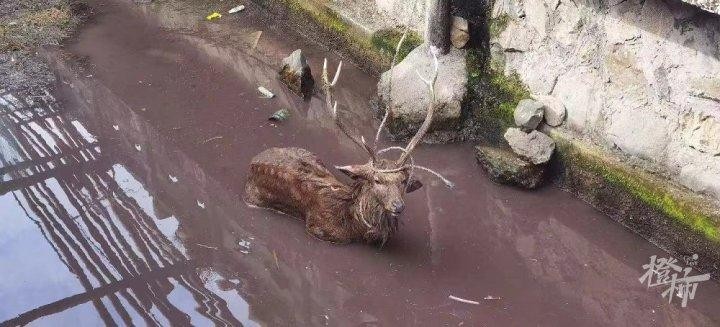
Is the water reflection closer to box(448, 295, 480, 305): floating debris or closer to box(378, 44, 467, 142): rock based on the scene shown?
box(448, 295, 480, 305): floating debris

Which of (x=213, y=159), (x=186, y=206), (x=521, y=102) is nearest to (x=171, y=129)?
(x=213, y=159)

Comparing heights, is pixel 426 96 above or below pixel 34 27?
above

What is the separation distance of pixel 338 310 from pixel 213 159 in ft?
5.90

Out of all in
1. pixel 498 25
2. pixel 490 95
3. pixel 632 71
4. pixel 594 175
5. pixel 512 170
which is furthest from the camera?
pixel 490 95

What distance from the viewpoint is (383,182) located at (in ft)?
13.9

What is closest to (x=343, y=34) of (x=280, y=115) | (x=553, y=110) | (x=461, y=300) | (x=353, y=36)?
(x=353, y=36)

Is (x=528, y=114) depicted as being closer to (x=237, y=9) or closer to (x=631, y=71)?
(x=631, y=71)

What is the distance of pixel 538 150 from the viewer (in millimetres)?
5070

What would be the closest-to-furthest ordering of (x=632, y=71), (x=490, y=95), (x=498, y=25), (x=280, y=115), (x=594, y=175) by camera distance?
1. (x=632, y=71)
2. (x=594, y=175)
3. (x=498, y=25)
4. (x=490, y=95)
5. (x=280, y=115)

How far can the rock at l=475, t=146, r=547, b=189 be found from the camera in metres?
5.07

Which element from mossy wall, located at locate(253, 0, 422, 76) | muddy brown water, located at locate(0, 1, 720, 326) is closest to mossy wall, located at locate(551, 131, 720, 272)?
muddy brown water, located at locate(0, 1, 720, 326)

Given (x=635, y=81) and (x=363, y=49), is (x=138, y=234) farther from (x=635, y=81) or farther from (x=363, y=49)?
(x=635, y=81)

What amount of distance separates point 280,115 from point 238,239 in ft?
5.08

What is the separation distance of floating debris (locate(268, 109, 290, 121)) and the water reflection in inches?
49.7
